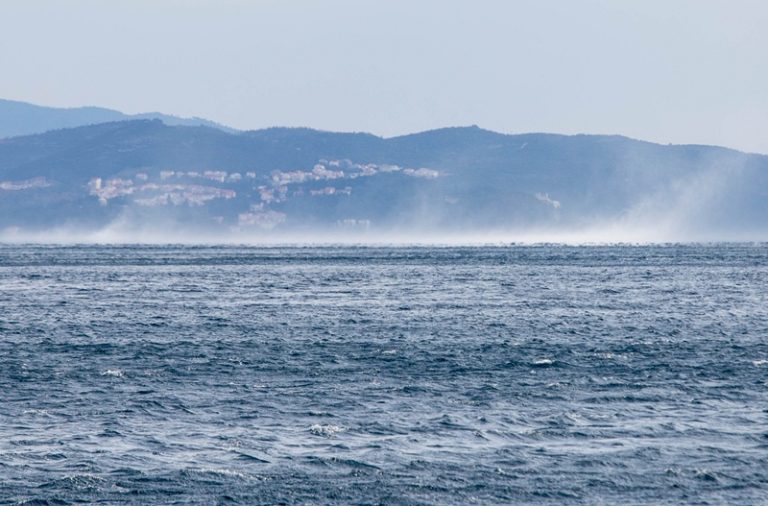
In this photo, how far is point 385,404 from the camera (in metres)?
43.7

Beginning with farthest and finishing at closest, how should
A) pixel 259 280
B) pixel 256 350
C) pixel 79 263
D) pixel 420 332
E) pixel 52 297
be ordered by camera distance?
pixel 79 263 < pixel 259 280 < pixel 52 297 < pixel 420 332 < pixel 256 350

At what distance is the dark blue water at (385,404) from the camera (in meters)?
32.1

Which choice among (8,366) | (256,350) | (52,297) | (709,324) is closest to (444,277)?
(52,297)

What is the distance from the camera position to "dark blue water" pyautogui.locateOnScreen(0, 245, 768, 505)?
32.1 meters

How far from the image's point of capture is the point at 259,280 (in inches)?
Answer: 5389

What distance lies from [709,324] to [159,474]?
4994 centimetres

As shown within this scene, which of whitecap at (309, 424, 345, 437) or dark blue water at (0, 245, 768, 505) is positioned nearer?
dark blue water at (0, 245, 768, 505)

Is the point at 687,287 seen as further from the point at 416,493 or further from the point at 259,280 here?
the point at 416,493

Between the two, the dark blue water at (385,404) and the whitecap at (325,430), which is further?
the whitecap at (325,430)

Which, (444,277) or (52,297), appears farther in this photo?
(444,277)

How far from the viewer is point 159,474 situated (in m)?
32.8

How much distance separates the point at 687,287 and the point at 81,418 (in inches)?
3413

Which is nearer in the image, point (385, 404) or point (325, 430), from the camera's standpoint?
point (325, 430)

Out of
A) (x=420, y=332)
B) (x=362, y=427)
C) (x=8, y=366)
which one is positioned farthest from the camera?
(x=420, y=332)
